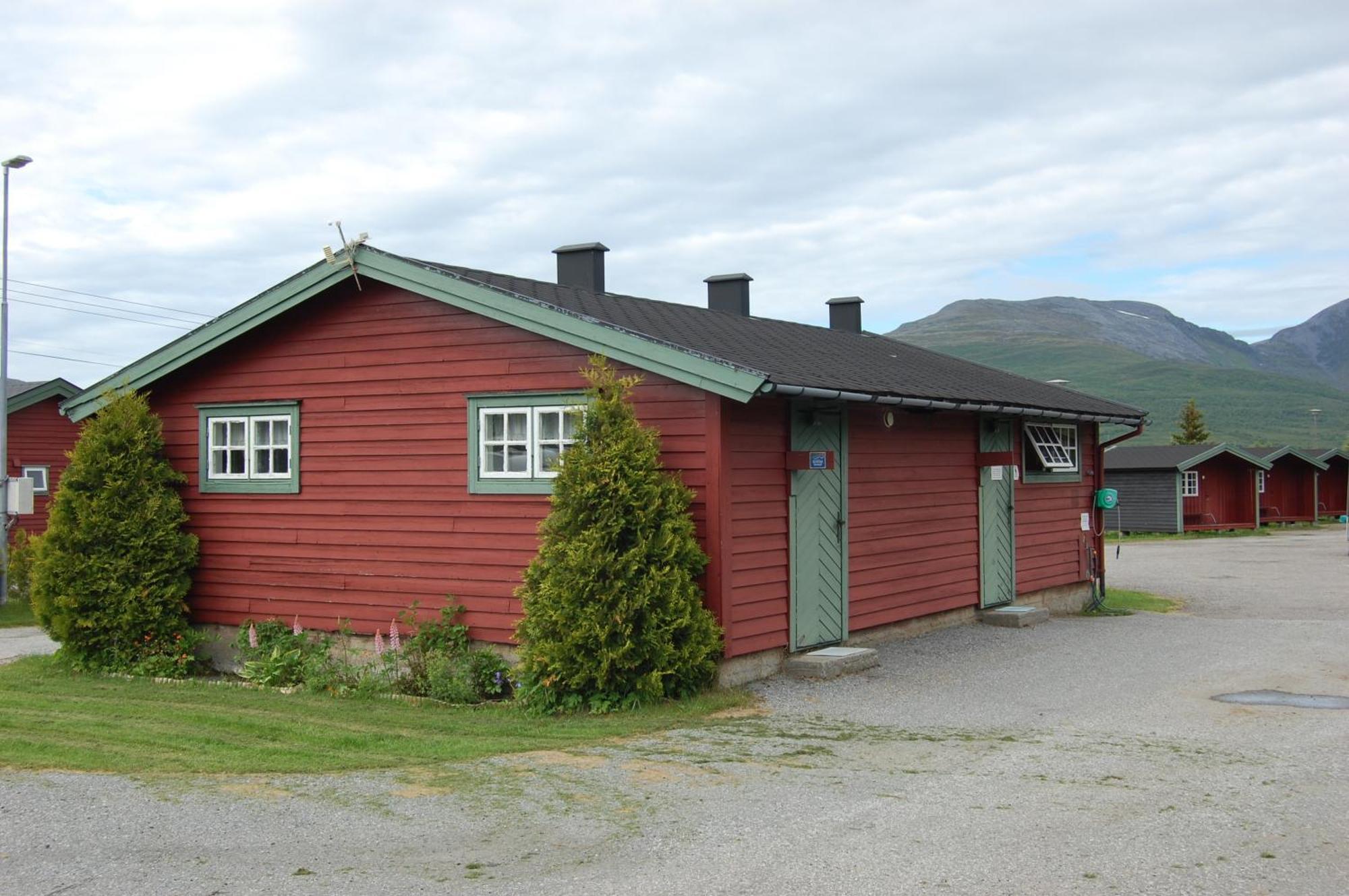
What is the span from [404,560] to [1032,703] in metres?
5.85

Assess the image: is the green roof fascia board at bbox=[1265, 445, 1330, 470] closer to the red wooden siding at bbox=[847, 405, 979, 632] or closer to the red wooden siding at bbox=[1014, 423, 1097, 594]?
the red wooden siding at bbox=[1014, 423, 1097, 594]

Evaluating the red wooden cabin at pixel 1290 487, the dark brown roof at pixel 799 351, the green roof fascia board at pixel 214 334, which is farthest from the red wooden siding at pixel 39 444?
the red wooden cabin at pixel 1290 487

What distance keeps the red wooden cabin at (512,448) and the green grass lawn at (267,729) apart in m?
1.27

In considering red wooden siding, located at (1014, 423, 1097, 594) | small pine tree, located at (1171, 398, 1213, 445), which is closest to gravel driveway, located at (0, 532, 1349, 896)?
red wooden siding, located at (1014, 423, 1097, 594)

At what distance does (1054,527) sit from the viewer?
1686 cm

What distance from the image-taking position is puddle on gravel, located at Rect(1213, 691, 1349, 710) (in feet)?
32.3

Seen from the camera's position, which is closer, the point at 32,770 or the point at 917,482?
the point at 32,770

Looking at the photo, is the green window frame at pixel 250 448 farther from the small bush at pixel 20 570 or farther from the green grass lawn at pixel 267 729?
the small bush at pixel 20 570

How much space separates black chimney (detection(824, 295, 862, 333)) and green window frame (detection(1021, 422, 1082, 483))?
3.84 meters

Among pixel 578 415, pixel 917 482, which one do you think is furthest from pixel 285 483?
pixel 917 482

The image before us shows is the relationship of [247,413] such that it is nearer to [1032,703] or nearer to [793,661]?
[793,661]

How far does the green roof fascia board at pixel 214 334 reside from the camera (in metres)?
12.2

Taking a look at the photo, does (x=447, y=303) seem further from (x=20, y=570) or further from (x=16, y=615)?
(x=20, y=570)

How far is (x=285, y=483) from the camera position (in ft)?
42.5
